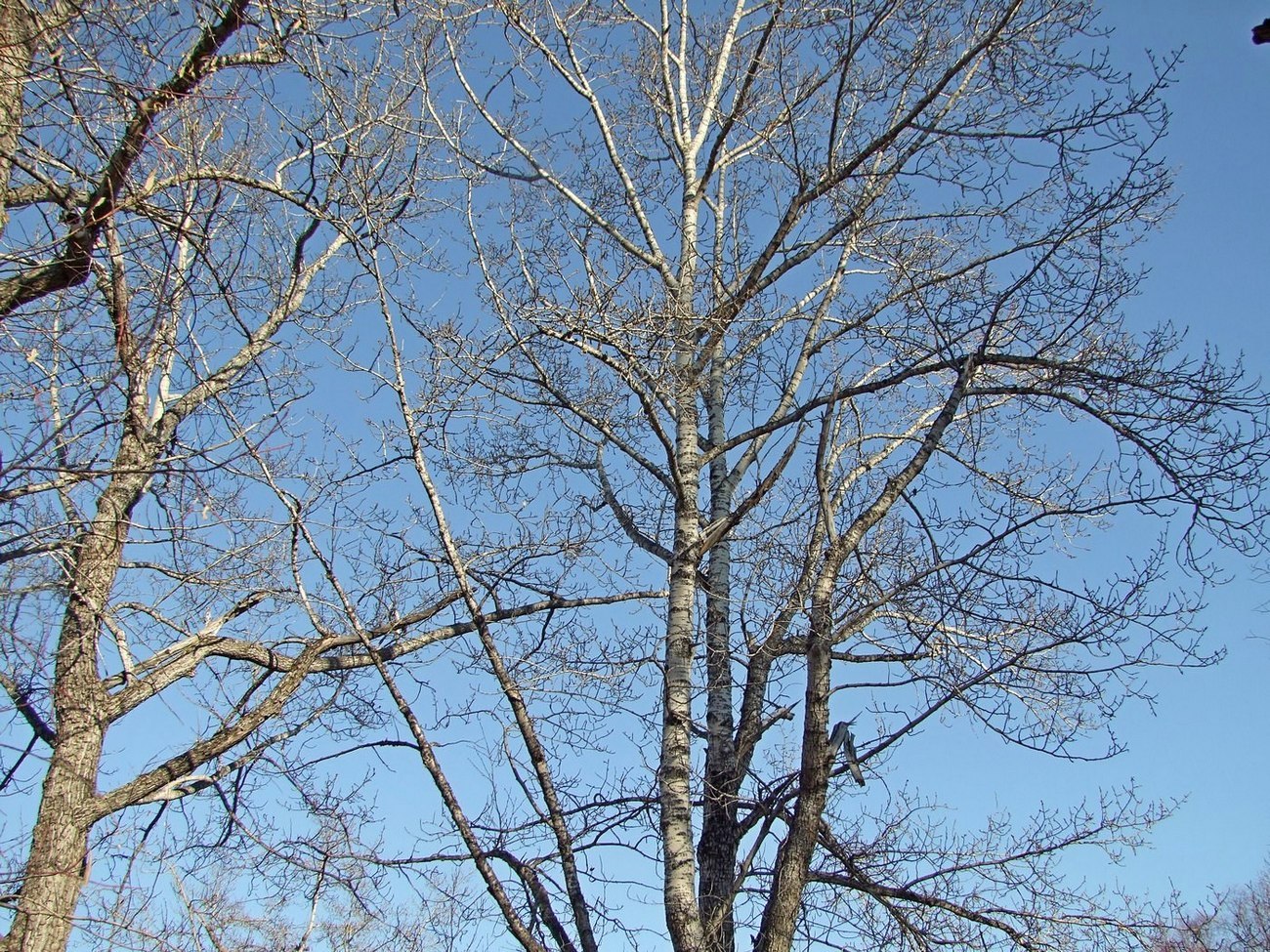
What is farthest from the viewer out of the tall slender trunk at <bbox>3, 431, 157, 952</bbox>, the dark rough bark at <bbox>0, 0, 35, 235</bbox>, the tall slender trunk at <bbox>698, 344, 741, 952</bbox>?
the tall slender trunk at <bbox>3, 431, 157, 952</bbox>

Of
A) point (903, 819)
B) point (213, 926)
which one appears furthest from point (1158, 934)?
point (213, 926)

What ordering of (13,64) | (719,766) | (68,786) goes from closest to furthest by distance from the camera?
(13,64), (719,766), (68,786)

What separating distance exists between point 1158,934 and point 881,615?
2.03 meters

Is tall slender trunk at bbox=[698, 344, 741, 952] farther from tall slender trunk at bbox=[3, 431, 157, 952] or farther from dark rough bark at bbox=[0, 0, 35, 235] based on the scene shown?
dark rough bark at bbox=[0, 0, 35, 235]

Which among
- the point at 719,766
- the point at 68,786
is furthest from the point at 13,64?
the point at 68,786

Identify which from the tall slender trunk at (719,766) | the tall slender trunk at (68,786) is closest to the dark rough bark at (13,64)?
the tall slender trunk at (68,786)

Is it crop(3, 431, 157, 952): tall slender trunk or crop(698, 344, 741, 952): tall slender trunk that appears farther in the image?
crop(3, 431, 157, 952): tall slender trunk

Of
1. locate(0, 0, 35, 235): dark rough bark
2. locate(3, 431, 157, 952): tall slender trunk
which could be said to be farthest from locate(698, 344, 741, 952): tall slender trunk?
locate(0, 0, 35, 235): dark rough bark

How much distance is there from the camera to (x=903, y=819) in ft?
17.4

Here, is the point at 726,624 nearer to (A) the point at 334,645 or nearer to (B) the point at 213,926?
(A) the point at 334,645

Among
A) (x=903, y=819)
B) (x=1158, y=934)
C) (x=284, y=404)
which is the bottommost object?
(x=1158, y=934)

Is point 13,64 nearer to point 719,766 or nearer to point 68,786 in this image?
point 719,766

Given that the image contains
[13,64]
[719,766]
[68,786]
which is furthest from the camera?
[68,786]

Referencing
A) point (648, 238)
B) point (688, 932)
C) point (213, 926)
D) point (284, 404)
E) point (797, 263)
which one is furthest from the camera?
point (648, 238)
